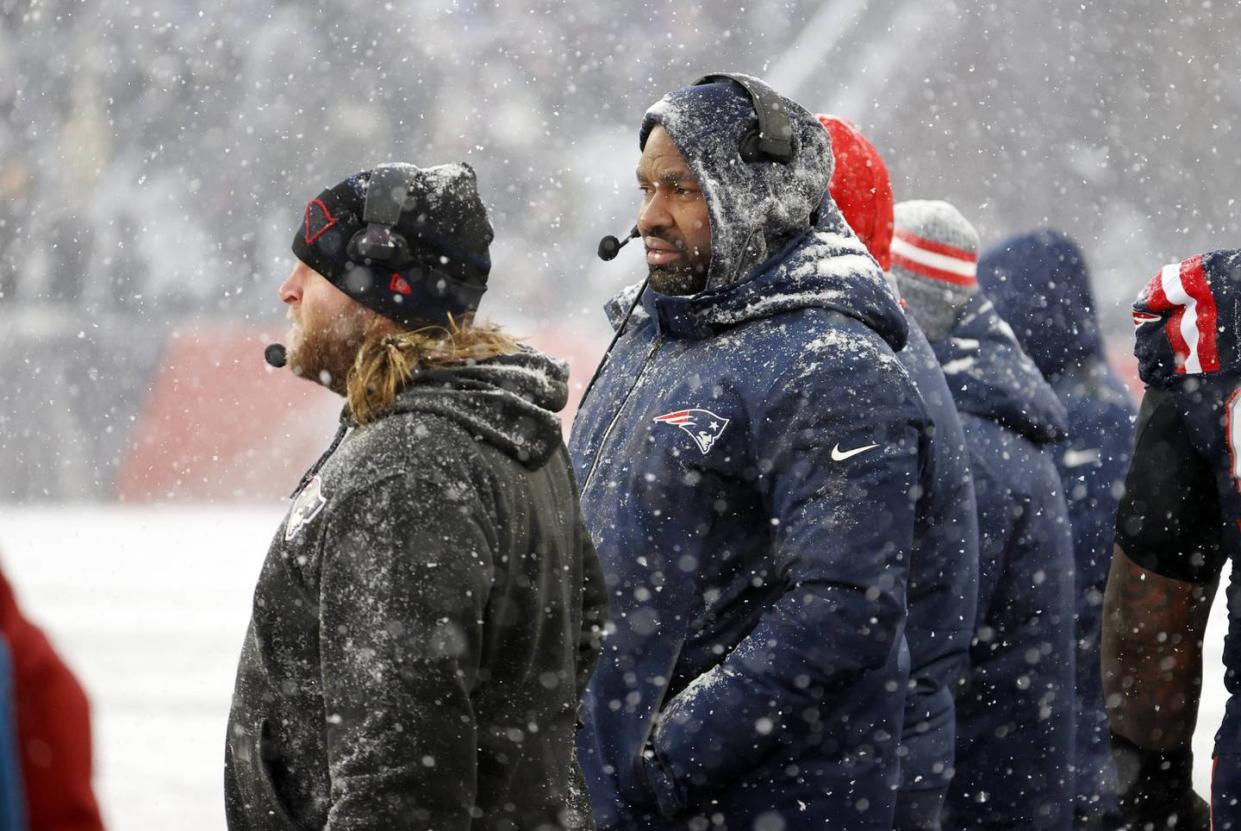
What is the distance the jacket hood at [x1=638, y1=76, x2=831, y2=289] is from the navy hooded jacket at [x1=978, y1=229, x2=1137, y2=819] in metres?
1.55

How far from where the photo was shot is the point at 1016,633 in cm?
338

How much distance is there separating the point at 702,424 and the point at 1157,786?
121 centimetres

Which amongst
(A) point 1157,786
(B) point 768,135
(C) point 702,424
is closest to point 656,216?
(B) point 768,135

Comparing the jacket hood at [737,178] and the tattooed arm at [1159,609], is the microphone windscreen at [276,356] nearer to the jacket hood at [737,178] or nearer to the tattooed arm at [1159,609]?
the jacket hood at [737,178]

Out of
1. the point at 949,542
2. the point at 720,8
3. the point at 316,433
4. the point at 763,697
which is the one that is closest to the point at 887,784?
the point at 763,697

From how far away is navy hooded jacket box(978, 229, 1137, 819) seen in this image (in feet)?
13.1

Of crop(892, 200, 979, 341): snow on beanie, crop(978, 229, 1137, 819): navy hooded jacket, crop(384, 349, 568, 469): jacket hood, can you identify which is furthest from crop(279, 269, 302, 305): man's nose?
crop(978, 229, 1137, 819): navy hooded jacket

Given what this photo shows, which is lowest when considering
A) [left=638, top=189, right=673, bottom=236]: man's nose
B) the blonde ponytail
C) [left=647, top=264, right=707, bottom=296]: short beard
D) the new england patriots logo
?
the new england patriots logo

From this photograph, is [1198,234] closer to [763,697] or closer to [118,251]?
[118,251]

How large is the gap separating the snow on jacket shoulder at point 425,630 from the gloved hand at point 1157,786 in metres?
1.40

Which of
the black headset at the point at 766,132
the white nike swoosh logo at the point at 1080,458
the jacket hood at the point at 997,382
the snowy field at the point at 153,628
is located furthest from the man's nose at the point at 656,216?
the snowy field at the point at 153,628

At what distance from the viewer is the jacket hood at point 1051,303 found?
415 centimetres

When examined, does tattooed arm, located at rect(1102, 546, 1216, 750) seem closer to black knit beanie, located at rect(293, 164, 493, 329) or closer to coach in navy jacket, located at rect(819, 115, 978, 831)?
coach in navy jacket, located at rect(819, 115, 978, 831)

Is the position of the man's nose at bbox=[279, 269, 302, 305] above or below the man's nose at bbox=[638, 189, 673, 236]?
below
